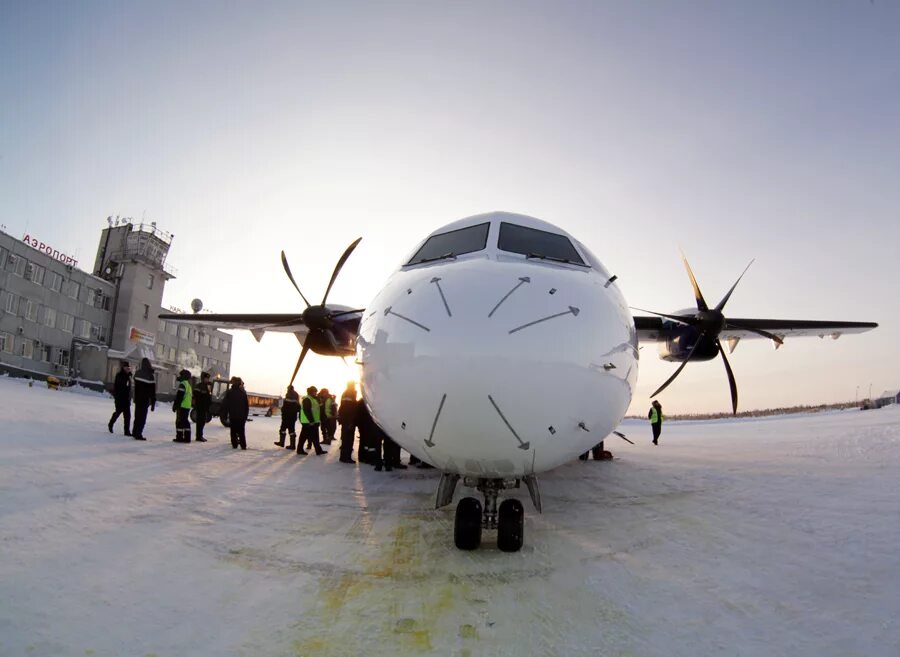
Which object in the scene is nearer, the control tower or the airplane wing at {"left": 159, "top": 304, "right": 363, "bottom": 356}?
the airplane wing at {"left": 159, "top": 304, "right": 363, "bottom": 356}

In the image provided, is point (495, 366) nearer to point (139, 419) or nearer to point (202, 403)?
point (139, 419)

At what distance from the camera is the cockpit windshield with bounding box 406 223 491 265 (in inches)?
197

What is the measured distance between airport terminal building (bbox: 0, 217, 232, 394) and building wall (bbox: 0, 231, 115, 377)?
0.22 feet

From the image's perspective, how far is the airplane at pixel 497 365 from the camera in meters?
3.23

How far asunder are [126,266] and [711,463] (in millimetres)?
54078

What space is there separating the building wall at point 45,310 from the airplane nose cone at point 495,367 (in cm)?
4106

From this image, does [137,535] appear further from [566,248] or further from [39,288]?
[39,288]

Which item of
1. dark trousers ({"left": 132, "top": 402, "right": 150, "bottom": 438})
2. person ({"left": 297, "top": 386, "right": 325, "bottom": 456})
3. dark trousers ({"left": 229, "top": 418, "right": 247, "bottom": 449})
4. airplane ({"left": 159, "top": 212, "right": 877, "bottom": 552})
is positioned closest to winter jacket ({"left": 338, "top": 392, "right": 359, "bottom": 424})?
person ({"left": 297, "top": 386, "right": 325, "bottom": 456})

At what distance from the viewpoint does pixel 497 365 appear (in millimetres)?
3158

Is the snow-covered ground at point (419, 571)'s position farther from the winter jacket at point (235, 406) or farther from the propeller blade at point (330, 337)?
the winter jacket at point (235, 406)

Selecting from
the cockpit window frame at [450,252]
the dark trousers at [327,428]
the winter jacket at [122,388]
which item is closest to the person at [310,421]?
the dark trousers at [327,428]

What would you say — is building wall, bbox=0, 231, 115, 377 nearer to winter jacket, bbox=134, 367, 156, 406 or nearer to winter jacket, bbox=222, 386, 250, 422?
winter jacket, bbox=134, 367, 156, 406

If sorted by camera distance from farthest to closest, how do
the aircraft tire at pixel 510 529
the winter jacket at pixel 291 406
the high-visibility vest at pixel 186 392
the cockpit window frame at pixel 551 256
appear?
the winter jacket at pixel 291 406 → the high-visibility vest at pixel 186 392 → the cockpit window frame at pixel 551 256 → the aircraft tire at pixel 510 529

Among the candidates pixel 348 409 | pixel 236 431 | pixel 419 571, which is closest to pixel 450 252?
pixel 419 571
